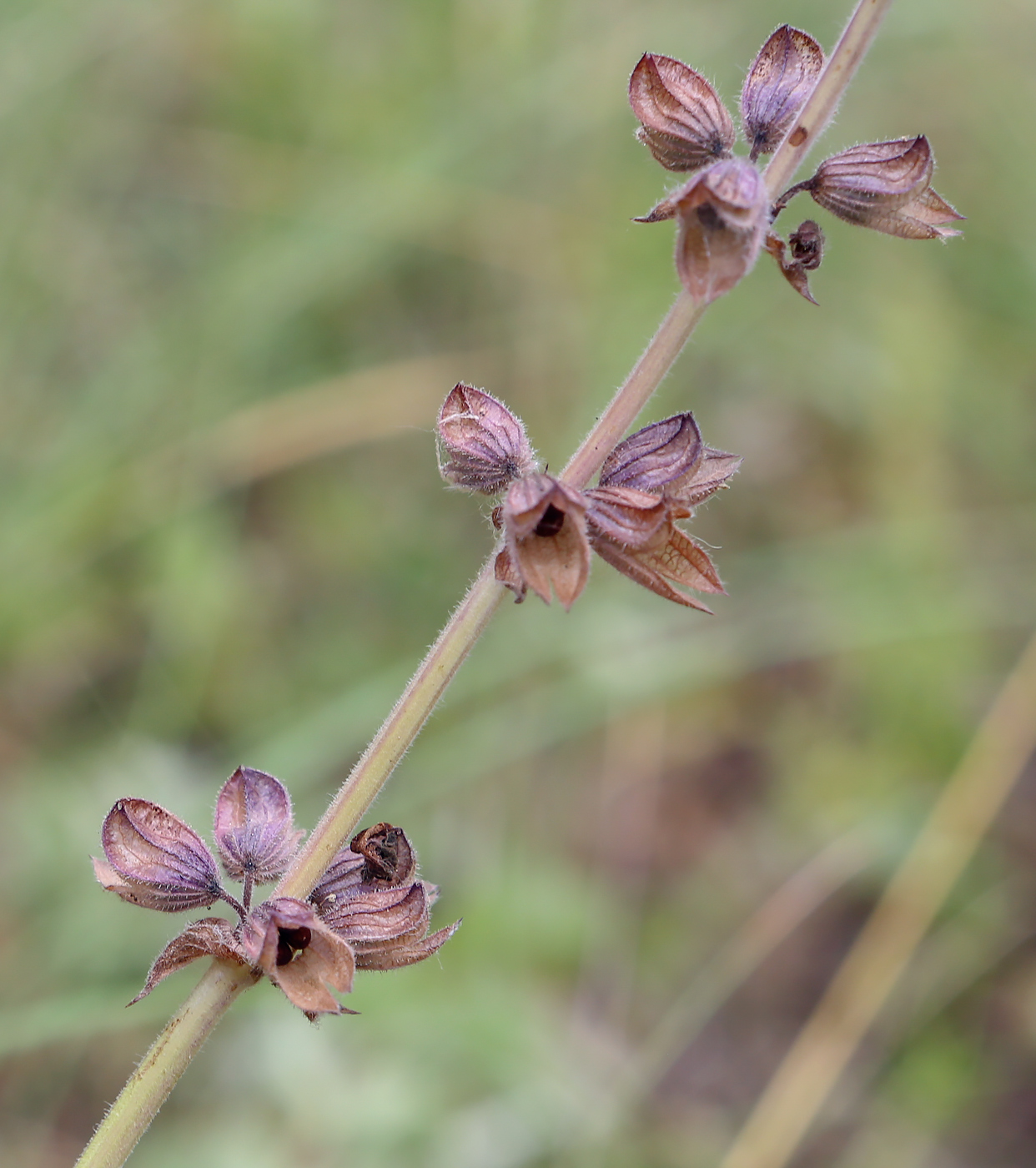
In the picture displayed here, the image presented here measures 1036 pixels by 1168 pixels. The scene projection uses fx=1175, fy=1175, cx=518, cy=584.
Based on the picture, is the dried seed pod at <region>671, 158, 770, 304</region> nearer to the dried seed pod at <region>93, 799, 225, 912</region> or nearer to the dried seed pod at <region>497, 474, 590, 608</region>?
the dried seed pod at <region>497, 474, 590, 608</region>

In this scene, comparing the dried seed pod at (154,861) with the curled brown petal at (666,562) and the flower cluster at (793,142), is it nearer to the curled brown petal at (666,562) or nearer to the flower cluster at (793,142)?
the curled brown petal at (666,562)

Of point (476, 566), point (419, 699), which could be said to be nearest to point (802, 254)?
point (419, 699)

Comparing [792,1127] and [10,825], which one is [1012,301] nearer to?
[792,1127]

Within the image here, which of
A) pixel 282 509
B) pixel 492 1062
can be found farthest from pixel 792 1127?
pixel 282 509

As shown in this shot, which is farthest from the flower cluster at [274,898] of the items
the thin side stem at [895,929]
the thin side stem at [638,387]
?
the thin side stem at [895,929]

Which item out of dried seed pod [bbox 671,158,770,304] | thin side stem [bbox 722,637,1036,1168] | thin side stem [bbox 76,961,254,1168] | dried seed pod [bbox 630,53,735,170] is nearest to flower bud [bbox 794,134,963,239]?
dried seed pod [bbox 630,53,735,170]

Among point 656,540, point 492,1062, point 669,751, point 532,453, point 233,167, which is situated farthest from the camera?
point 233,167
